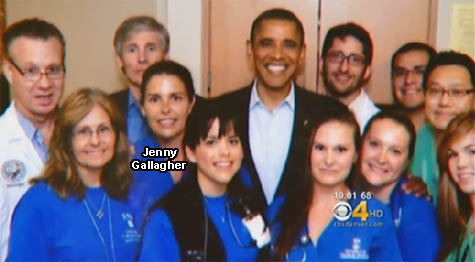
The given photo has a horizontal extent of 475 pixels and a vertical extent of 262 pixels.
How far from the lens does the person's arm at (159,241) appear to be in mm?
1901

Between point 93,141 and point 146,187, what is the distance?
9.3 inches

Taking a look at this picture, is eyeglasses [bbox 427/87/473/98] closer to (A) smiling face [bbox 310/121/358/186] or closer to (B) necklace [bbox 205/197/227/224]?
(A) smiling face [bbox 310/121/358/186]

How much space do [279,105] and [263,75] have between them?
12 centimetres

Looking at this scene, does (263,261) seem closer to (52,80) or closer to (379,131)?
(379,131)

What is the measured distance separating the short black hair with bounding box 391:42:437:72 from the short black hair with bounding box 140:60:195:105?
69cm

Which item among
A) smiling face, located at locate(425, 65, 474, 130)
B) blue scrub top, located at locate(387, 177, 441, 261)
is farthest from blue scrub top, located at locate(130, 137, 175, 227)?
smiling face, located at locate(425, 65, 474, 130)

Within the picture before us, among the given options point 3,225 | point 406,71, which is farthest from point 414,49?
point 3,225

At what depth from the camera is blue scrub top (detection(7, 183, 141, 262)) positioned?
1854 mm

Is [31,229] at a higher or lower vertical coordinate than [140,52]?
lower

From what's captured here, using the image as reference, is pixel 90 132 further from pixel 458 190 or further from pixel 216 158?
pixel 458 190

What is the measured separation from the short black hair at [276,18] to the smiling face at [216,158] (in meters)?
0.34

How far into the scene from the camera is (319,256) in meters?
1.93

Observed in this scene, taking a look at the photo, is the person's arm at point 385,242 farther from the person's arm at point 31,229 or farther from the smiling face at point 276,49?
the person's arm at point 31,229

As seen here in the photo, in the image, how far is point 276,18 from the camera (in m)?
1.87
